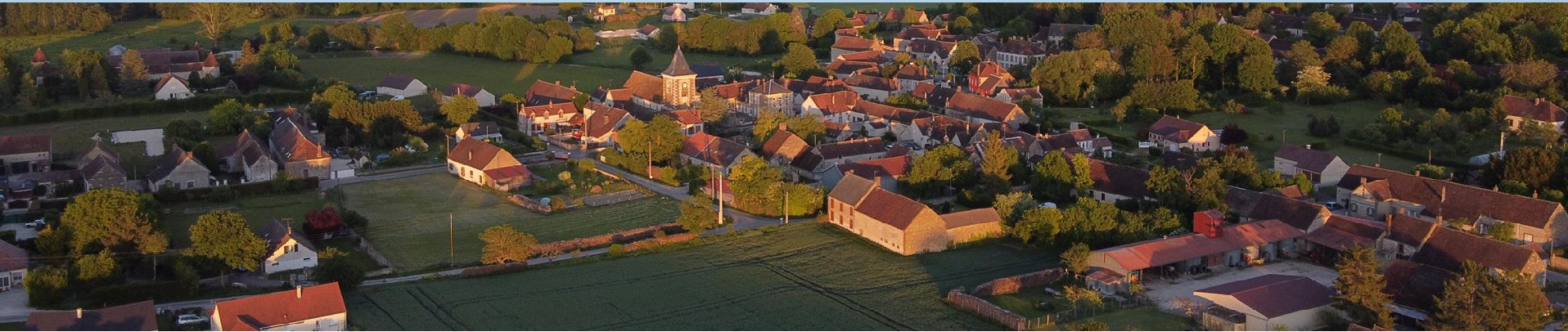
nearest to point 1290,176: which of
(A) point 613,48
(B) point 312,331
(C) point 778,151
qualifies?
(C) point 778,151

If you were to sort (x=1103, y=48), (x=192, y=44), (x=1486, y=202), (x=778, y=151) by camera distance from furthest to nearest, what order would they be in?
(x=192, y=44) < (x=1103, y=48) < (x=778, y=151) < (x=1486, y=202)

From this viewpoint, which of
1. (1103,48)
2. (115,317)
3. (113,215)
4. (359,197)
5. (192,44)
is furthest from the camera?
(192,44)

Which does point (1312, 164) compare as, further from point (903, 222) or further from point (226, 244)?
point (226, 244)

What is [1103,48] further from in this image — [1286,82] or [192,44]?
[192,44]

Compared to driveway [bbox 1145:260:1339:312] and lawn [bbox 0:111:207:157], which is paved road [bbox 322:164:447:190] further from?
driveway [bbox 1145:260:1339:312]

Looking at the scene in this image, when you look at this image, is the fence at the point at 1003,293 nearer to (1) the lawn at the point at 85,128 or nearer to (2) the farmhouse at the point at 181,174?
(2) the farmhouse at the point at 181,174
